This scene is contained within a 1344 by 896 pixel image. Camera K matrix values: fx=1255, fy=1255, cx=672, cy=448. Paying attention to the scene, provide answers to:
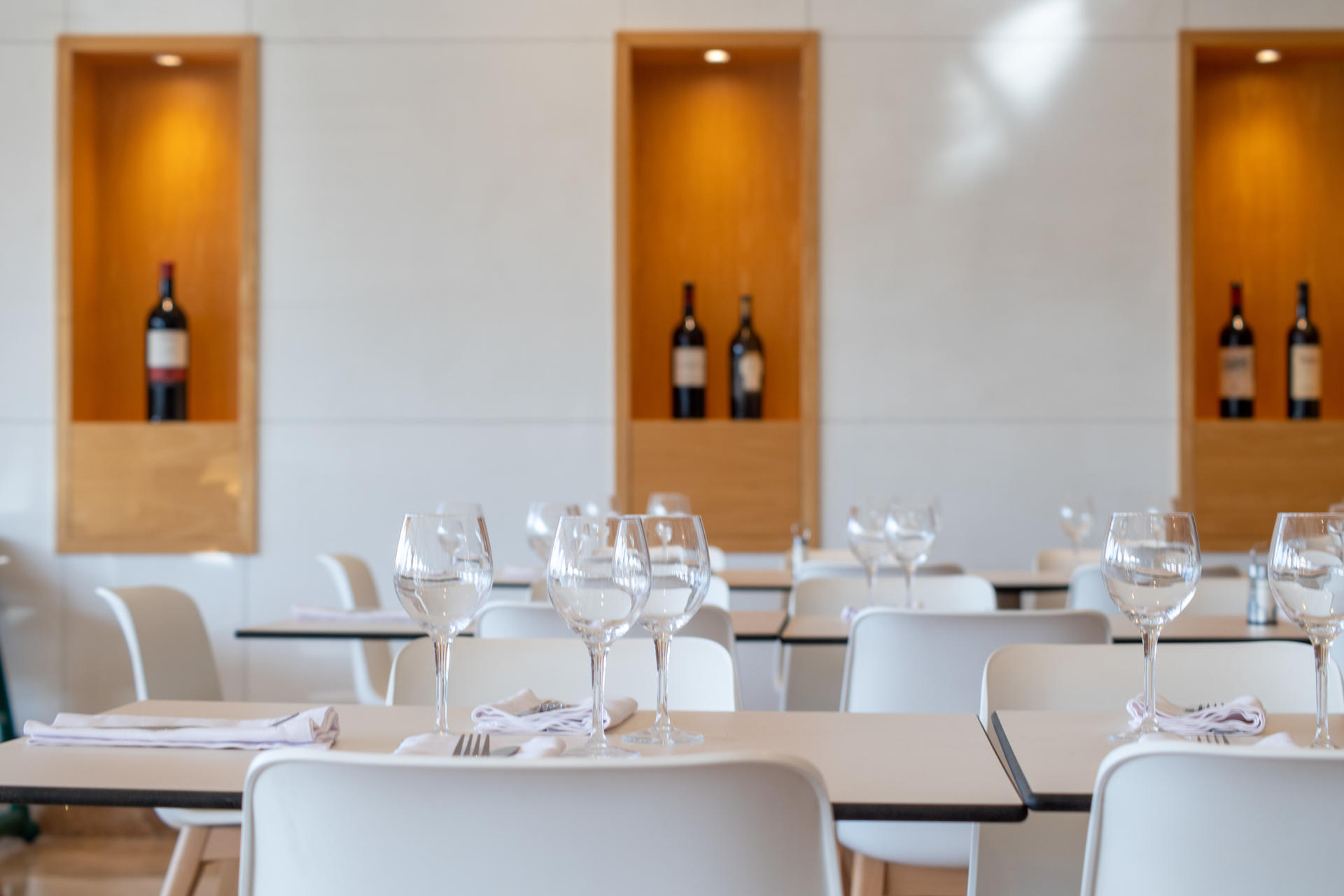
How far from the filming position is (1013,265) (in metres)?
4.25

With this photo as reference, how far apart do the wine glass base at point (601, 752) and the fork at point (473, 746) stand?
0.24 ft

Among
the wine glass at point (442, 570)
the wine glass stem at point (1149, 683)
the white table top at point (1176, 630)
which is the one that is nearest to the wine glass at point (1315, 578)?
the wine glass stem at point (1149, 683)

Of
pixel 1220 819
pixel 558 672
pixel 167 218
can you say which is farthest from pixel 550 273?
pixel 1220 819

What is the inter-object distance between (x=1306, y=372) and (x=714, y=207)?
6.94ft

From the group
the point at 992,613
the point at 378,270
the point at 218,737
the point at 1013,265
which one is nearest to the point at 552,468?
the point at 378,270

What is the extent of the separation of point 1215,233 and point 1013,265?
0.88 meters

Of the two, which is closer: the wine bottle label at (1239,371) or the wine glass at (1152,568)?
the wine glass at (1152,568)

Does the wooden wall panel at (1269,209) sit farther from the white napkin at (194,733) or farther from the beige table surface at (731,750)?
the white napkin at (194,733)

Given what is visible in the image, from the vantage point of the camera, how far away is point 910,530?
2.37 meters

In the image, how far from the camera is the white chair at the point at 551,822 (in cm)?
78

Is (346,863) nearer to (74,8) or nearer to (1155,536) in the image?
(1155,536)

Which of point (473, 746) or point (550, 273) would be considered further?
point (550, 273)

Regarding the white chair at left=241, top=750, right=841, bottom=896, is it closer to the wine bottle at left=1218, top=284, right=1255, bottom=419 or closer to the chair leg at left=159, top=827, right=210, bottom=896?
the chair leg at left=159, top=827, right=210, bottom=896

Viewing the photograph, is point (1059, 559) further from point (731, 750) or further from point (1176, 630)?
point (731, 750)
